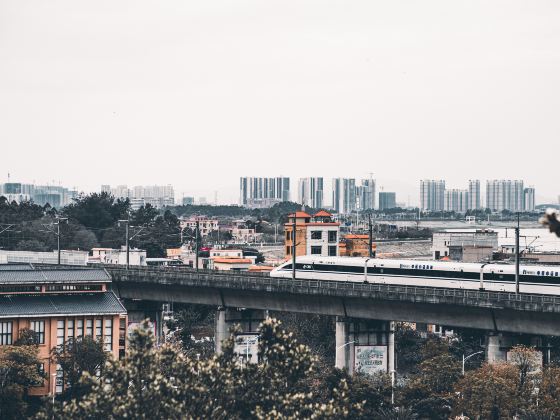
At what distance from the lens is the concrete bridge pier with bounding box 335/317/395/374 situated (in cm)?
10219

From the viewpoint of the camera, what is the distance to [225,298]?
11444 centimetres

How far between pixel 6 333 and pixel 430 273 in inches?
1461

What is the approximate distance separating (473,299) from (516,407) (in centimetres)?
1197

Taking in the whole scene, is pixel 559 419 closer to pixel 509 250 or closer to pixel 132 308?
pixel 132 308

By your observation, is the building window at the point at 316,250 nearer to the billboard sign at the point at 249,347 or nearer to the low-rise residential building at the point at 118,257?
the low-rise residential building at the point at 118,257

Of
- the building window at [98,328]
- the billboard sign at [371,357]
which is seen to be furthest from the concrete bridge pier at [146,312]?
the building window at [98,328]

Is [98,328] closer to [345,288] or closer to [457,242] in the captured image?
[345,288]

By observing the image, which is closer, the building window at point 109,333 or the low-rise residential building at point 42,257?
the building window at point 109,333

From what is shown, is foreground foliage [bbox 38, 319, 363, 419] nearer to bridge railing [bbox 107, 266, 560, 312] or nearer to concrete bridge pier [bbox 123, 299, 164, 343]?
bridge railing [bbox 107, 266, 560, 312]

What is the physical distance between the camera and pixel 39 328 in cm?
9150

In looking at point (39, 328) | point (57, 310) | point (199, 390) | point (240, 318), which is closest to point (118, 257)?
point (240, 318)

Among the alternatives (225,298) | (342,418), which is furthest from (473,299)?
(225,298)

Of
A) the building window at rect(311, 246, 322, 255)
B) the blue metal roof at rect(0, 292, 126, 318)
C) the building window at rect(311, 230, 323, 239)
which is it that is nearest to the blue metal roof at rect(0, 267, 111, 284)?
the blue metal roof at rect(0, 292, 126, 318)

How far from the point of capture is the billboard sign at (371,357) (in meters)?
102
